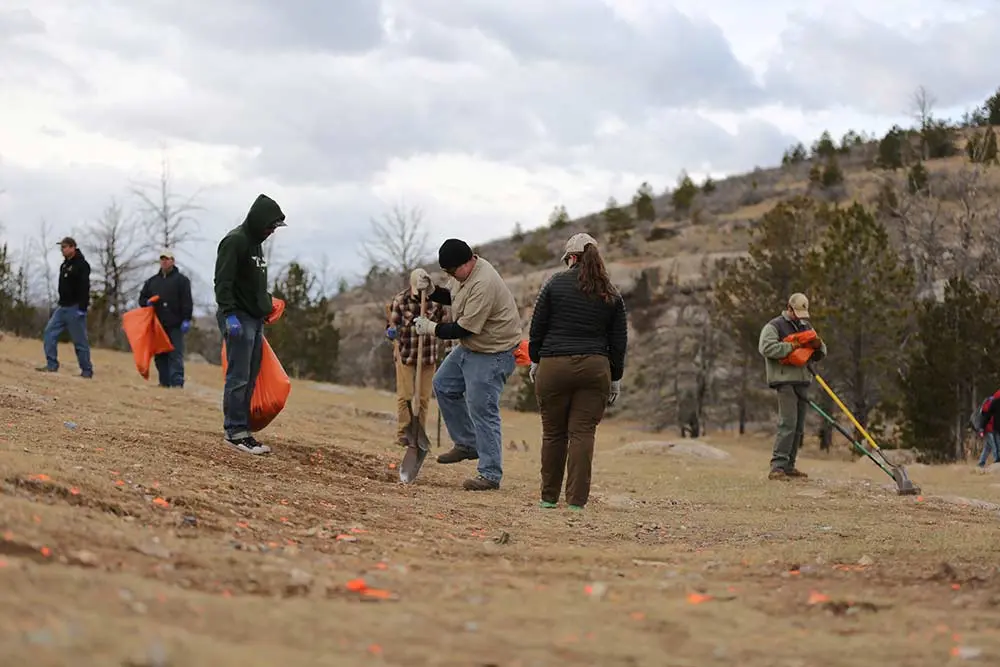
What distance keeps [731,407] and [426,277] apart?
2948cm

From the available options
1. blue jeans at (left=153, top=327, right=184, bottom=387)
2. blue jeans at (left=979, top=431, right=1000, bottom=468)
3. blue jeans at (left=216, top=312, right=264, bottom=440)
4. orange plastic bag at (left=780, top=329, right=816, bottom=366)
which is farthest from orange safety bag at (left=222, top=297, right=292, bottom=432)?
blue jeans at (left=979, top=431, right=1000, bottom=468)

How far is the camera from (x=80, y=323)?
576 inches

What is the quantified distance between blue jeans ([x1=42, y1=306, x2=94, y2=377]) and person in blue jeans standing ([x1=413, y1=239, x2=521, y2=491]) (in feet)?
25.2

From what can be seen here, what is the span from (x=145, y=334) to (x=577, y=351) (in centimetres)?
786

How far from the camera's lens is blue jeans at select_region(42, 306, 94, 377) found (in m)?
14.6

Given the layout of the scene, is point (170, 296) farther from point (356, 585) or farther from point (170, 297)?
point (356, 585)

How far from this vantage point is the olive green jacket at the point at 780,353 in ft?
37.4

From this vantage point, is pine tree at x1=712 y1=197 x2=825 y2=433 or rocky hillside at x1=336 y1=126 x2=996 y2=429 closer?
pine tree at x1=712 y1=197 x2=825 y2=433

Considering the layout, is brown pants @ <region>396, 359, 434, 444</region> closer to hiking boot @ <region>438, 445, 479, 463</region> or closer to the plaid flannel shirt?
the plaid flannel shirt

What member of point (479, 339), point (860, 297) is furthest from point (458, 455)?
point (860, 297)

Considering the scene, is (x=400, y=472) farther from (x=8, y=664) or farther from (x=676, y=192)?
(x=676, y=192)

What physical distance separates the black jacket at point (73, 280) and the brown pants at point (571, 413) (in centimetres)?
901

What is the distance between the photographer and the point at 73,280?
14.5 meters

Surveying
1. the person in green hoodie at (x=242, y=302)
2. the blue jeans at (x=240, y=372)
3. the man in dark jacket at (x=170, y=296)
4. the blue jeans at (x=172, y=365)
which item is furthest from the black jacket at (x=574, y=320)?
the blue jeans at (x=172, y=365)
